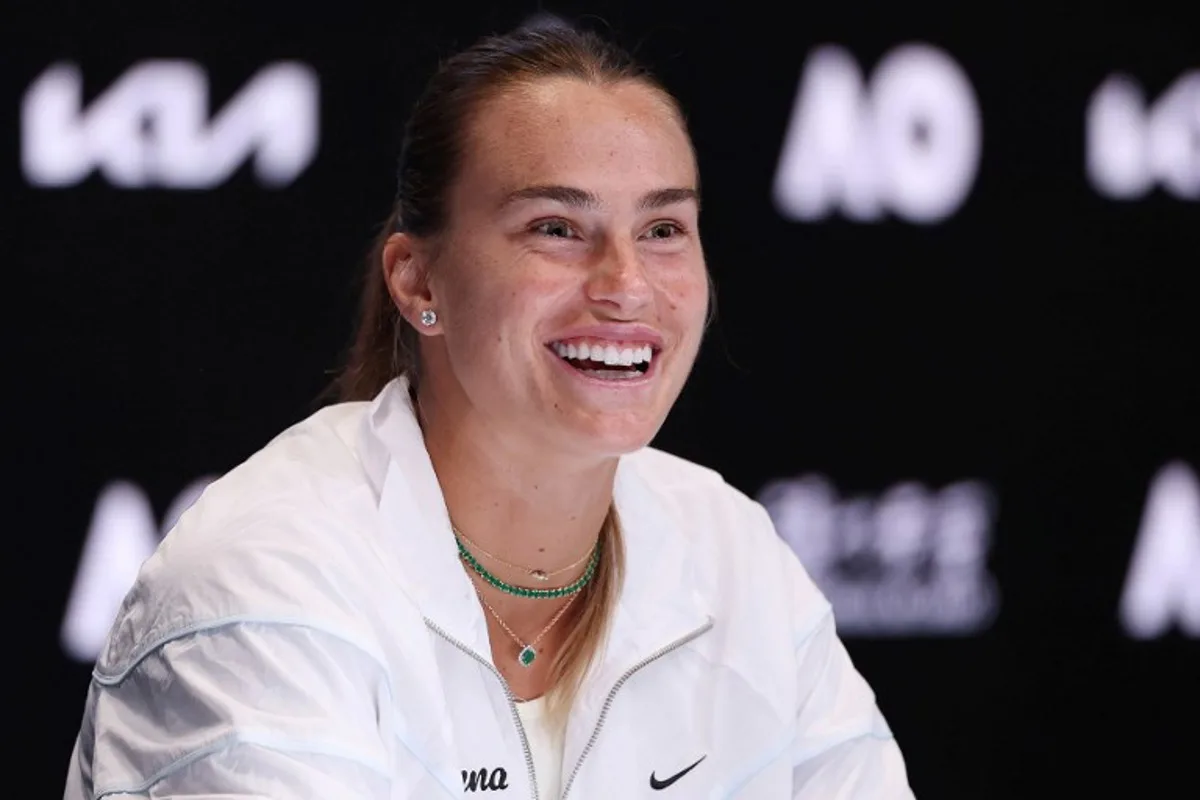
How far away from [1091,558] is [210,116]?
1605 millimetres

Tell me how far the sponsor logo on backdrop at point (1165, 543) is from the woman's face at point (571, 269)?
140cm

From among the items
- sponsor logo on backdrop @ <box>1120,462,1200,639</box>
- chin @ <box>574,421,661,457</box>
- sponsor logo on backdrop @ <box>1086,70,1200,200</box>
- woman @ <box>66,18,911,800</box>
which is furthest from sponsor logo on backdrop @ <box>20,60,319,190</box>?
sponsor logo on backdrop @ <box>1120,462,1200,639</box>

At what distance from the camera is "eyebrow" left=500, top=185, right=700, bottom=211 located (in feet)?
7.02

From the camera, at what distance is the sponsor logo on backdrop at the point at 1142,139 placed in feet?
10.8

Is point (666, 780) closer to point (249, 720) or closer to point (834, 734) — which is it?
point (834, 734)

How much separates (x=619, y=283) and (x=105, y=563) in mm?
1304

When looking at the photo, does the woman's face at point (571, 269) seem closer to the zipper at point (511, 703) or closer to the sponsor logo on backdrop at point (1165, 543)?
the zipper at point (511, 703)

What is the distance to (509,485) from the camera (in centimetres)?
226

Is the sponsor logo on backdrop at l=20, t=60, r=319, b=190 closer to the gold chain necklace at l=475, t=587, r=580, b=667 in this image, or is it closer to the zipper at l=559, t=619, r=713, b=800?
the gold chain necklace at l=475, t=587, r=580, b=667

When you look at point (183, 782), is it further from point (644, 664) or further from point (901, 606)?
point (901, 606)

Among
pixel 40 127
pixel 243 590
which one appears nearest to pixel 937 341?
pixel 40 127

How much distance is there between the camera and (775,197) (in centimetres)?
325

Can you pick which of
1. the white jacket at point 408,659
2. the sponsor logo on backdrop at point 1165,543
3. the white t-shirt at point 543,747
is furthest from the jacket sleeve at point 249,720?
the sponsor logo on backdrop at point 1165,543

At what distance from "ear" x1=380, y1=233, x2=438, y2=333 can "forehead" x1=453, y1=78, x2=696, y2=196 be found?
13 cm
